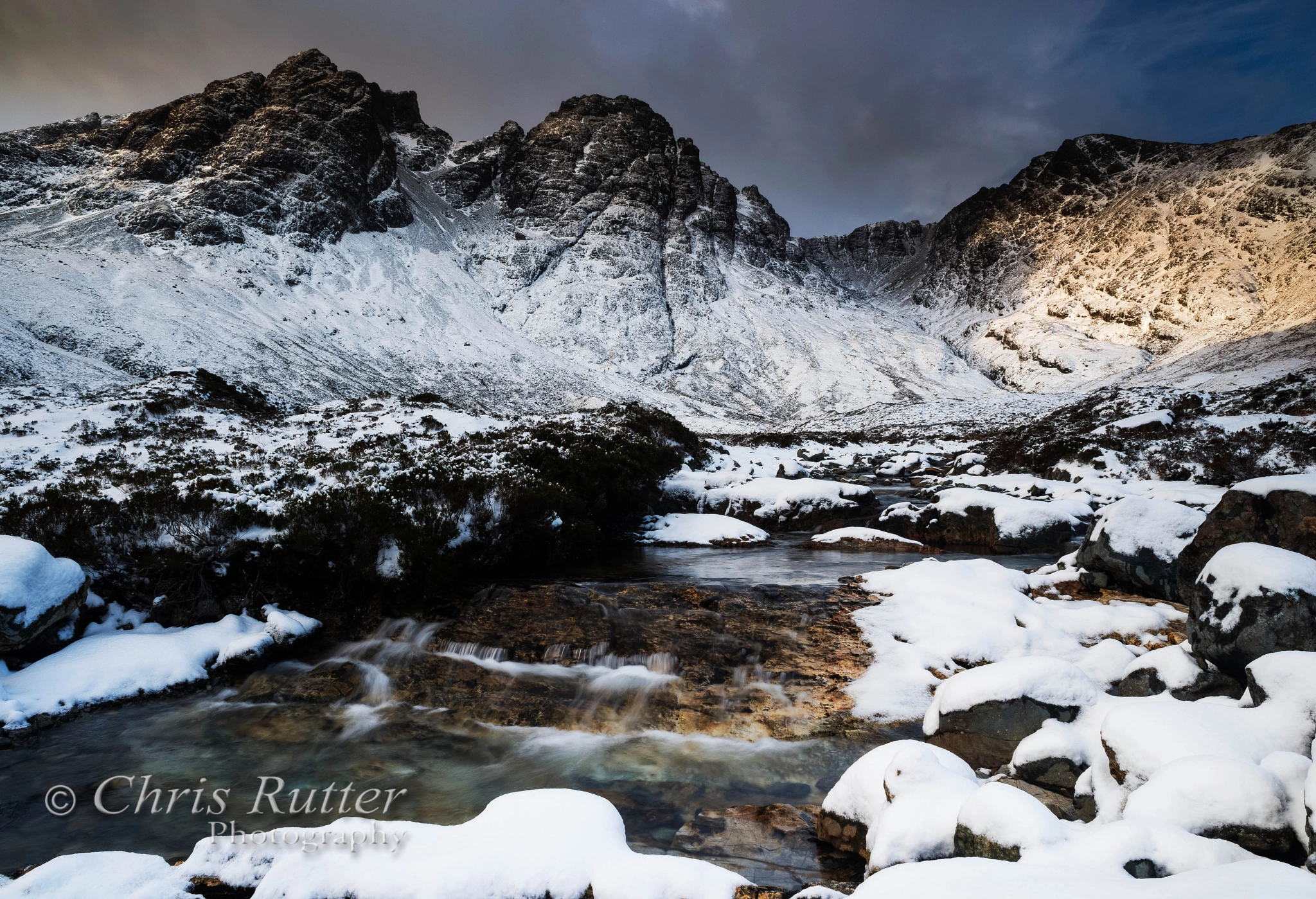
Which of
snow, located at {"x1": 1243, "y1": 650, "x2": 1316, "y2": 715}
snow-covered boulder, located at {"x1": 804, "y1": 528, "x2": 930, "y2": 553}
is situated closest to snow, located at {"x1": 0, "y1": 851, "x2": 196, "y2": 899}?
snow, located at {"x1": 1243, "y1": 650, "x2": 1316, "y2": 715}

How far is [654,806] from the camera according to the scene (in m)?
6.54

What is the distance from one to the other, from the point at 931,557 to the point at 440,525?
40.5ft

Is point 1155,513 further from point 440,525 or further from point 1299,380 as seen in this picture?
point 1299,380

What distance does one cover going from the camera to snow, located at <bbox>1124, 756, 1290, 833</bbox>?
3947mm

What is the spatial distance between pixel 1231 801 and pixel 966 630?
5630mm

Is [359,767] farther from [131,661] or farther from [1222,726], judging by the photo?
[1222,726]

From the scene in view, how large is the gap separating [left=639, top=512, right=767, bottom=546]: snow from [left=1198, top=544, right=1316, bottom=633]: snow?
12.4 metres

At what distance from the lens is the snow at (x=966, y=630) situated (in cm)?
854

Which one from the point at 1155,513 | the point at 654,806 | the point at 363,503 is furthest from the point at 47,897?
the point at 1155,513

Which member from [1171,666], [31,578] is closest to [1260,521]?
[1171,666]

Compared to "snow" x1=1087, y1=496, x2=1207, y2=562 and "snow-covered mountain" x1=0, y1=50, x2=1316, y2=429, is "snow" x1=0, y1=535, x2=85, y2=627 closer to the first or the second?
"snow" x1=1087, y1=496, x2=1207, y2=562

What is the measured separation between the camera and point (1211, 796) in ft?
13.4

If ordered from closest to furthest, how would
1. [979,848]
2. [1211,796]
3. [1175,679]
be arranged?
[1211,796], [979,848], [1175,679]

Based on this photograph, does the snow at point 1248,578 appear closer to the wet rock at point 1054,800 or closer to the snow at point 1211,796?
the snow at point 1211,796
